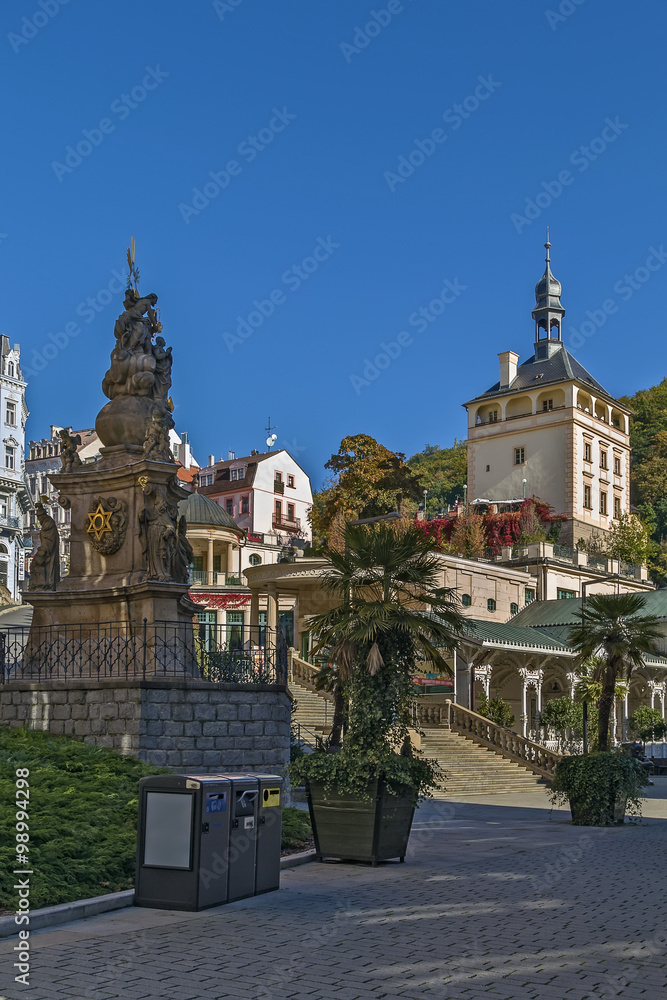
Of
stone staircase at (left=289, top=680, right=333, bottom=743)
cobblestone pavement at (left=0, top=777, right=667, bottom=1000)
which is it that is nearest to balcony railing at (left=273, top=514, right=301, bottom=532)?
stone staircase at (left=289, top=680, right=333, bottom=743)

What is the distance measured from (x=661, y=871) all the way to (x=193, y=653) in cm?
875

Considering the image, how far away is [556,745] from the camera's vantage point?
1730 inches

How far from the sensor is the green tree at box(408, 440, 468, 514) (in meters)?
106

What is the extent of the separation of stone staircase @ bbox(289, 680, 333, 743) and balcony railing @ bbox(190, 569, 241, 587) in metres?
24.0

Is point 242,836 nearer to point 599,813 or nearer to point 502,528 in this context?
point 599,813

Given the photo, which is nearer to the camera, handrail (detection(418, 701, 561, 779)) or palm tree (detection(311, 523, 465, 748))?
palm tree (detection(311, 523, 465, 748))

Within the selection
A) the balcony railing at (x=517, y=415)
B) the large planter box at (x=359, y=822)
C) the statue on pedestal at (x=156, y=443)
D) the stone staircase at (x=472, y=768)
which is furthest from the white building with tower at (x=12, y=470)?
the large planter box at (x=359, y=822)

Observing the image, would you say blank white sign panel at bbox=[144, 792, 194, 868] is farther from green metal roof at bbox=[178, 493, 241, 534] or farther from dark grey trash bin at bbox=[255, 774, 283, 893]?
green metal roof at bbox=[178, 493, 241, 534]

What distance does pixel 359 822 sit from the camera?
13469 mm

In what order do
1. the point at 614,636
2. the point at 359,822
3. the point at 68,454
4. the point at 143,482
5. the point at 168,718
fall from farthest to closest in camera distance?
the point at 614,636 < the point at 68,454 < the point at 143,482 < the point at 168,718 < the point at 359,822

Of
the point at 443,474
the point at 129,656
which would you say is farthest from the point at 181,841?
the point at 443,474

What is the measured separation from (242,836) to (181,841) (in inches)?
35.1

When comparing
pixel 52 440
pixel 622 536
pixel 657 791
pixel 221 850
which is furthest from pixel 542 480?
pixel 221 850

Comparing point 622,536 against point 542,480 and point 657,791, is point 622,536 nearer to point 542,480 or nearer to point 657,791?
point 542,480
